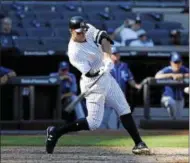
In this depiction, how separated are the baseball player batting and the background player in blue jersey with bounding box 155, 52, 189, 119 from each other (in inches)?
183

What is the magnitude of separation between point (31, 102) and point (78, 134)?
5.52 ft

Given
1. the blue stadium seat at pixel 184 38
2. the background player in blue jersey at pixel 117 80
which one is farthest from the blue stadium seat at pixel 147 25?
the background player in blue jersey at pixel 117 80

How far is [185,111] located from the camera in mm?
11875

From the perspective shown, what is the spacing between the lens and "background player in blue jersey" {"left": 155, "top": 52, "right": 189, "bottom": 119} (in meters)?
11.3

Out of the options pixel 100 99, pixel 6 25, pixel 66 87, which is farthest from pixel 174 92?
pixel 100 99

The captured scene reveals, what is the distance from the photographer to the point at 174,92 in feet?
37.7

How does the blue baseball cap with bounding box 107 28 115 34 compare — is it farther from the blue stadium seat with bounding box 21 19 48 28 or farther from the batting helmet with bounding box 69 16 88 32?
the batting helmet with bounding box 69 16 88 32

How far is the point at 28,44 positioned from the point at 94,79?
731cm

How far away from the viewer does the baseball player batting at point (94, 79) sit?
6.70m

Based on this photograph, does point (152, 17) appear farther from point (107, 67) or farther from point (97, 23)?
point (107, 67)

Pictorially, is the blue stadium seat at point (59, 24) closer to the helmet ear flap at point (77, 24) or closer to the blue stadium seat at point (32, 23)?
the blue stadium seat at point (32, 23)

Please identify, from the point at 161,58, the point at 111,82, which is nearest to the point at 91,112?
the point at 111,82

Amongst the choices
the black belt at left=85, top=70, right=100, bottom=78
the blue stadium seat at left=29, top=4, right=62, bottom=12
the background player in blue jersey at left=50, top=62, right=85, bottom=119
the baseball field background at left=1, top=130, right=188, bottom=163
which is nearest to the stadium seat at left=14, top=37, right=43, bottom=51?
the background player in blue jersey at left=50, top=62, right=85, bottom=119

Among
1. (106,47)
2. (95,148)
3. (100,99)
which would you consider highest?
(106,47)
